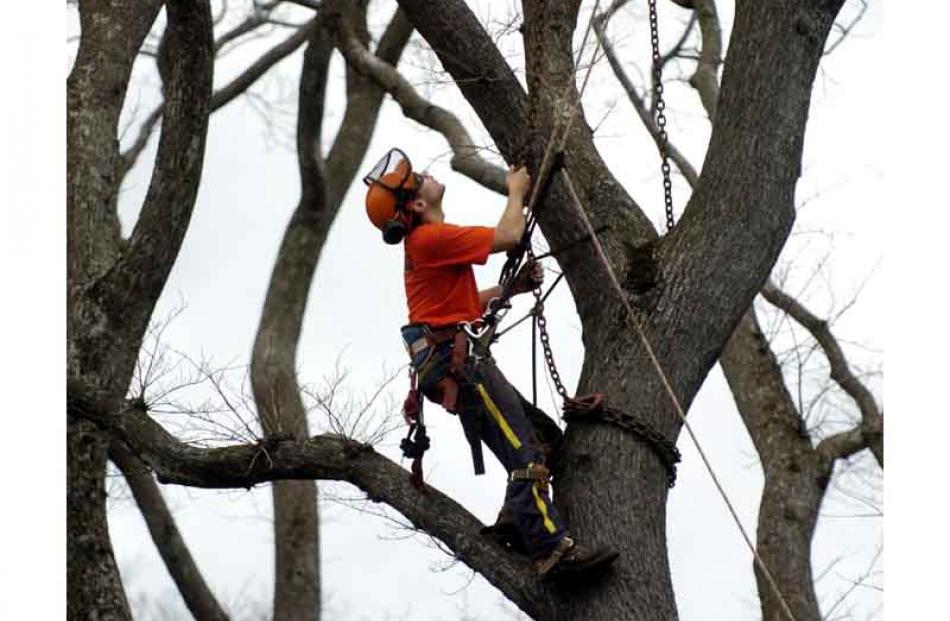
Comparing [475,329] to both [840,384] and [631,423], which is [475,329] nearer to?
[631,423]

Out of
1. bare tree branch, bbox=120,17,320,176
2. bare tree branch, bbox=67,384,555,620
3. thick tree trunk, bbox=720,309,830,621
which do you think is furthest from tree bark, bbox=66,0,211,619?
bare tree branch, bbox=120,17,320,176

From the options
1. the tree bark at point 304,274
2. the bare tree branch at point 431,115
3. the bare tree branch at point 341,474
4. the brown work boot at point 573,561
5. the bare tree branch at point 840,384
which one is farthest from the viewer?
the tree bark at point 304,274

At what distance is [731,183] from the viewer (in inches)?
217

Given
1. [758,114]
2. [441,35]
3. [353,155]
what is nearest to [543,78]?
[441,35]

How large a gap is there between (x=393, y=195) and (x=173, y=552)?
19.8ft

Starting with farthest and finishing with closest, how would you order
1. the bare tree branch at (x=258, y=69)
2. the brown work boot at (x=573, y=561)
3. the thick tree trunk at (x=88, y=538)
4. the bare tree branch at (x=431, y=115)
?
the bare tree branch at (x=258, y=69) → the bare tree branch at (x=431, y=115) → the thick tree trunk at (x=88, y=538) → the brown work boot at (x=573, y=561)

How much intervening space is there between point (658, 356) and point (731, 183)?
70 centimetres

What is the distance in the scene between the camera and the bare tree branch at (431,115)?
969cm

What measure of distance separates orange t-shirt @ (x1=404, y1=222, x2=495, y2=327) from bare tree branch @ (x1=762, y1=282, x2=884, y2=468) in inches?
152

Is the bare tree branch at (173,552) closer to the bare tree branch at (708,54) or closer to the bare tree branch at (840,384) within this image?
the bare tree branch at (840,384)

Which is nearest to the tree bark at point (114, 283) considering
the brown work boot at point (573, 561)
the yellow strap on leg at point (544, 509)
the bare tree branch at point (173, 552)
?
the yellow strap on leg at point (544, 509)

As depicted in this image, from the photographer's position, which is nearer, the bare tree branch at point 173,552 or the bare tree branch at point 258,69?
the bare tree branch at point 173,552

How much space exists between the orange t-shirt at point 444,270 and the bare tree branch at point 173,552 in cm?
576

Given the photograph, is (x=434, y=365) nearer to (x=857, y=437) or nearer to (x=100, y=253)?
(x=100, y=253)
